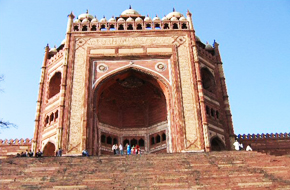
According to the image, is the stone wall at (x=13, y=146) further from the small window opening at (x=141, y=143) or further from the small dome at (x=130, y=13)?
the small dome at (x=130, y=13)

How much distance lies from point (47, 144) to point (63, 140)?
116 inches

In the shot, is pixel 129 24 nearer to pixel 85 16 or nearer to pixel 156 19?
pixel 156 19

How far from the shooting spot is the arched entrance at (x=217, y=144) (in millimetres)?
21422

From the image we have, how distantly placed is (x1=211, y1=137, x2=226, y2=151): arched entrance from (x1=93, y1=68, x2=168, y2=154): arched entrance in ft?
9.74

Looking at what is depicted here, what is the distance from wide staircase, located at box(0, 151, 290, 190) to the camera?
33.0 ft

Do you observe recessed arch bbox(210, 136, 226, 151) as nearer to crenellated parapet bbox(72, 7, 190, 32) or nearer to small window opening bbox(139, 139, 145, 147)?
small window opening bbox(139, 139, 145, 147)

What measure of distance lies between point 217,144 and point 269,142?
427cm

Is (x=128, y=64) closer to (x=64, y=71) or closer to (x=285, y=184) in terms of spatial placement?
(x=64, y=71)

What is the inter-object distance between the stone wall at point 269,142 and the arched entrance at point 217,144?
7.77 ft

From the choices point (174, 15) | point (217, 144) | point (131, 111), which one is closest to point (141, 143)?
point (131, 111)

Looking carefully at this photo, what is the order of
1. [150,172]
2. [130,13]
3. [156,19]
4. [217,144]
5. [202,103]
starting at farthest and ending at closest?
[130,13] < [156,19] < [217,144] < [202,103] < [150,172]

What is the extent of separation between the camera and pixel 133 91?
76.4 ft

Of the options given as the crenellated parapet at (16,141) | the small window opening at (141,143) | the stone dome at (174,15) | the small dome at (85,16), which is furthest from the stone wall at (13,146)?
the stone dome at (174,15)

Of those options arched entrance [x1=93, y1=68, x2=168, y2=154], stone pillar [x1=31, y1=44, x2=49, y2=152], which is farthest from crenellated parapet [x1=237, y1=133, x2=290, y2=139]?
stone pillar [x1=31, y1=44, x2=49, y2=152]
